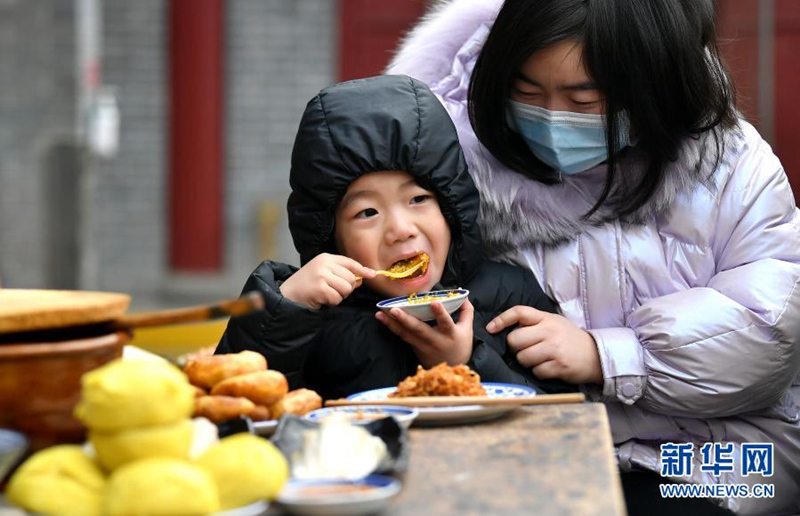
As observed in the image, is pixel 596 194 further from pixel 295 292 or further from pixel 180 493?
pixel 180 493

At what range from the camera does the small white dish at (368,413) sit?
1788 mm

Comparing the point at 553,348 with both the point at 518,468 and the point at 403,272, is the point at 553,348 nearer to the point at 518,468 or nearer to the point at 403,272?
the point at 403,272

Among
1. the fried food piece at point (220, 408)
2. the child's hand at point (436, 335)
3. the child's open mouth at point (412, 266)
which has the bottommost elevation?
the child's hand at point (436, 335)

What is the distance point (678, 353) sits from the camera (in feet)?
8.54

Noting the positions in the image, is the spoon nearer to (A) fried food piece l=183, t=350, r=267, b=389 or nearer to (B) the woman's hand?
(B) the woman's hand

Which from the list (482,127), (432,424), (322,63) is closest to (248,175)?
(322,63)

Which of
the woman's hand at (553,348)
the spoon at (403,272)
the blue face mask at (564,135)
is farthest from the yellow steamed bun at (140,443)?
the blue face mask at (564,135)

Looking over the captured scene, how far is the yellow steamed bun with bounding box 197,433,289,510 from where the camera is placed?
140cm

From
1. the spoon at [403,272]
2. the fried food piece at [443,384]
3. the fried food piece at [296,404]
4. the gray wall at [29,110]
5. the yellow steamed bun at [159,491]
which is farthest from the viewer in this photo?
the gray wall at [29,110]

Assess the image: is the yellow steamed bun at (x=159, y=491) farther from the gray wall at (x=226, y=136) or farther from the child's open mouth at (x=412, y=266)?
the gray wall at (x=226, y=136)

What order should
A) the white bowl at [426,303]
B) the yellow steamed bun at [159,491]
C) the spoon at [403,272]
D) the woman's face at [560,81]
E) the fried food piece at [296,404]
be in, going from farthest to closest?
the woman's face at [560,81], the spoon at [403,272], the white bowl at [426,303], the fried food piece at [296,404], the yellow steamed bun at [159,491]

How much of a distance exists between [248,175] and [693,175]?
6.87 m

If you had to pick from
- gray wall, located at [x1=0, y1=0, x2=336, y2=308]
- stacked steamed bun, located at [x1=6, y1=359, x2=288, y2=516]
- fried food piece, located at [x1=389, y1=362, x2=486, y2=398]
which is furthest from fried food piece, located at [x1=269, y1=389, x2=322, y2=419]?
gray wall, located at [x1=0, y1=0, x2=336, y2=308]

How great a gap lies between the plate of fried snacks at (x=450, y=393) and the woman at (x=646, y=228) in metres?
0.58
